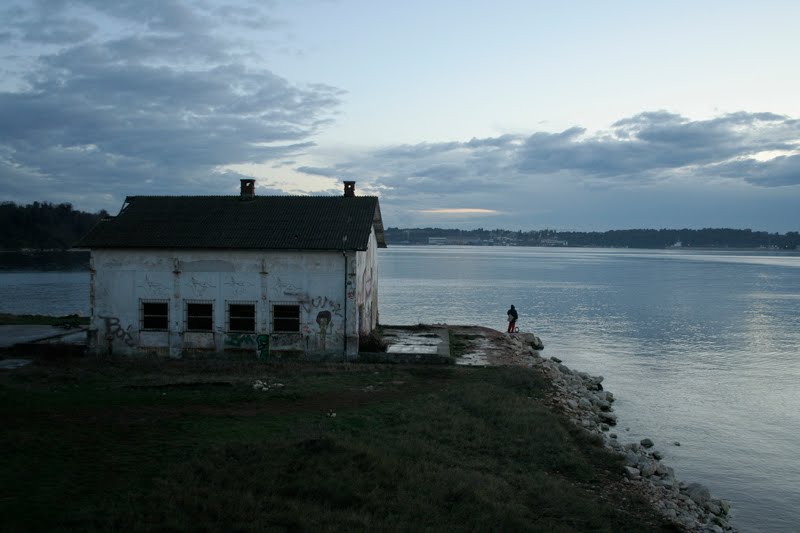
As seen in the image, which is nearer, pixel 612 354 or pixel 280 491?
pixel 280 491

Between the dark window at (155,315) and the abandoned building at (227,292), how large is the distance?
0.13 ft

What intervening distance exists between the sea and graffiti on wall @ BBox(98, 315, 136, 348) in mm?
19138

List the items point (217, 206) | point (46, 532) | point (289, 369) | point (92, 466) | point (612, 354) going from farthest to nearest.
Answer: point (612, 354) < point (217, 206) < point (289, 369) < point (92, 466) < point (46, 532)

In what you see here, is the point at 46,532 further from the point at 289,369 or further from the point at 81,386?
the point at 289,369

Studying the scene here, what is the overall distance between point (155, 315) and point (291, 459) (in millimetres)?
15571

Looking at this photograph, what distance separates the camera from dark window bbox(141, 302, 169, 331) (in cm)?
2570

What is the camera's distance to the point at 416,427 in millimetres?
15602

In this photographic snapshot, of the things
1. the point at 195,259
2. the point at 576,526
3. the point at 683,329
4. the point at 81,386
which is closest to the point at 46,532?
the point at 576,526

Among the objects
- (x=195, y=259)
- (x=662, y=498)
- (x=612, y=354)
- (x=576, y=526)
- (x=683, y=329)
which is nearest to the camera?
(x=576, y=526)

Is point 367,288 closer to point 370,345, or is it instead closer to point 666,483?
point 370,345

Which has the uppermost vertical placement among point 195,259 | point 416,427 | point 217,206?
point 217,206

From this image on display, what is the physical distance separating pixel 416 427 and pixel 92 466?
7228 mm

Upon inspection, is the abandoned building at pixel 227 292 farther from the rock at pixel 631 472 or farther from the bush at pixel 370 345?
the rock at pixel 631 472

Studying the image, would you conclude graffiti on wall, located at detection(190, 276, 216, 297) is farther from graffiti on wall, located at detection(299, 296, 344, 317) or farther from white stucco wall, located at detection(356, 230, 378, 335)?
white stucco wall, located at detection(356, 230, 378, 335)
